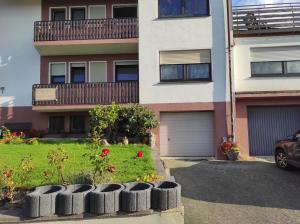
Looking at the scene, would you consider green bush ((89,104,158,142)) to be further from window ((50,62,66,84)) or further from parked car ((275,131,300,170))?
parked car ((275,131,300,170))

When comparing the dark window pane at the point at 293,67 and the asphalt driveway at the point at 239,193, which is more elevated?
the dark window pane at the point at 293,67

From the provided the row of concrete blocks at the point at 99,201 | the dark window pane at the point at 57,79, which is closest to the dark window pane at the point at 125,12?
the dark window pane at the point at 57,79

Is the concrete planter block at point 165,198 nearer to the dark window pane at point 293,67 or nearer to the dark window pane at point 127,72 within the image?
the dark window pane at point 127,72

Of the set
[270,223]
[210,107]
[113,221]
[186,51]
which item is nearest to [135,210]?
[113,221]

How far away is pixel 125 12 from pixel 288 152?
39.1 ft

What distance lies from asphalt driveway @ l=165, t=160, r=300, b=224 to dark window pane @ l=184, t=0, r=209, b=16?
26.3ft

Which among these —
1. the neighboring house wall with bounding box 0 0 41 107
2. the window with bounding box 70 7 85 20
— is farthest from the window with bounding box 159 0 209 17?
the neighboring house wall with bounding box 0 0 41 107

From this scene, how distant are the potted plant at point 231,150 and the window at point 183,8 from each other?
670 centimetres

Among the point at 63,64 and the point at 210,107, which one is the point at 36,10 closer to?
the point at 63,64

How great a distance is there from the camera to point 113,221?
6.54 meters

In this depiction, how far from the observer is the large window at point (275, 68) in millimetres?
17141

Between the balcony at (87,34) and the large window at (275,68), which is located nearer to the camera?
the large window at (275,68)

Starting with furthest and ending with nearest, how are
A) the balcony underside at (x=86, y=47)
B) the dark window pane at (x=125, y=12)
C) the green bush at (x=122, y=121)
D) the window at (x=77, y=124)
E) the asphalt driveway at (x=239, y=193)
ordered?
the dark window pane at (x=125, y=12)
the window at (x=77, y=124)
the balcony underside at (x=86, y=47)
the green bush at (x=122, y=121)
the asphalt driveway at (x=239, y=193)

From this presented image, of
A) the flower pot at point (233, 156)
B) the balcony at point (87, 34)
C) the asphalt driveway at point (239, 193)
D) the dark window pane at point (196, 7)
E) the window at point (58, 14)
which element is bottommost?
the asphalt driveway at point (239, 193)
